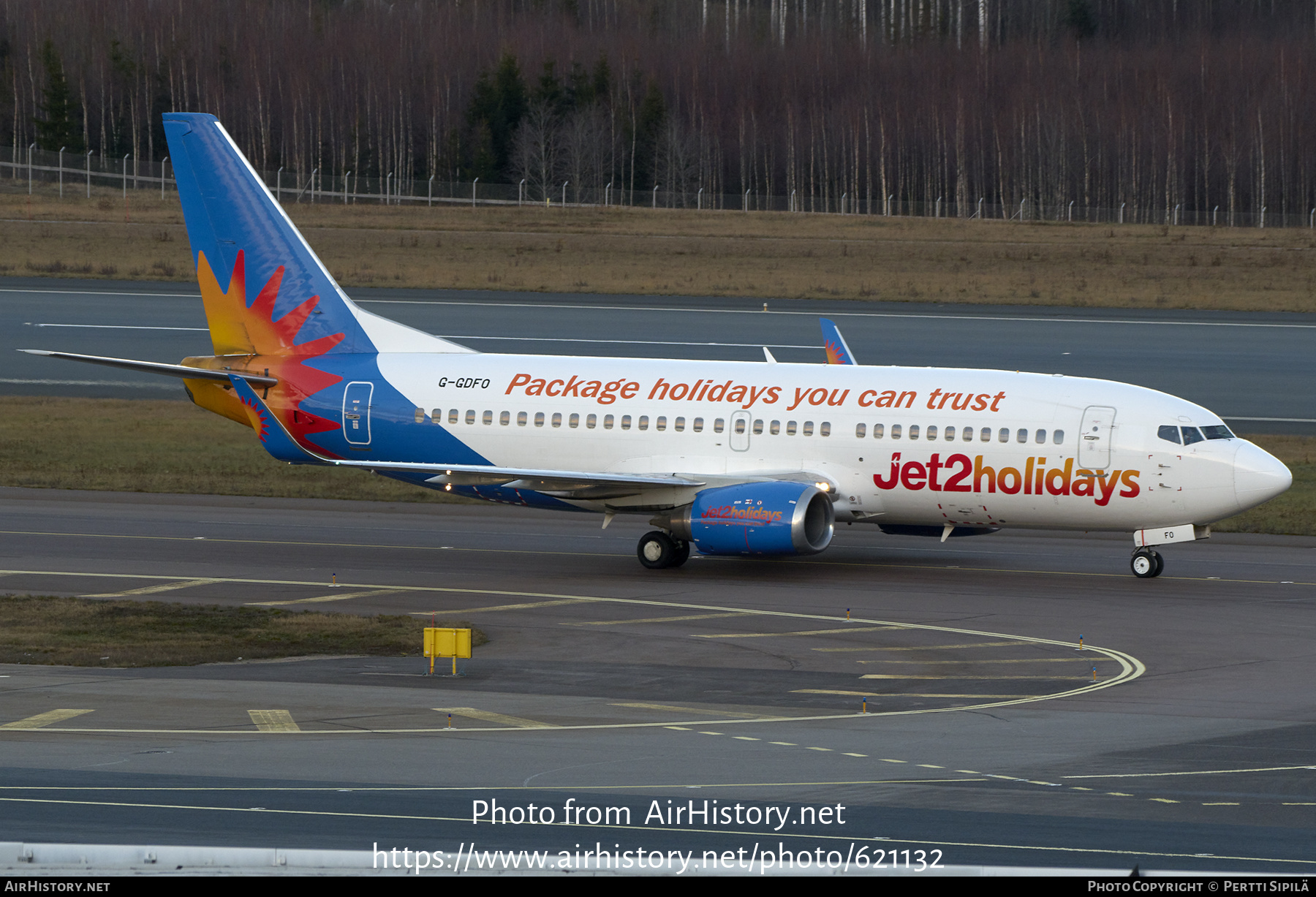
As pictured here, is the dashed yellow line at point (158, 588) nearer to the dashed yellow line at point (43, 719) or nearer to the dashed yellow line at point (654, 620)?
the dashed yellow line at point (654, 620)

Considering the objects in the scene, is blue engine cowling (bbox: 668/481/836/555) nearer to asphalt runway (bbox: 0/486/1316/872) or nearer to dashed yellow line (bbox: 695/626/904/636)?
asphalt runway (bbox: 0/486/1316/872)

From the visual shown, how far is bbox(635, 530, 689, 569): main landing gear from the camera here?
34781 millimetres

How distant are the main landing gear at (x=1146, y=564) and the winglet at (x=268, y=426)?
708 inches

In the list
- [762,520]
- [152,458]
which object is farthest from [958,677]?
[152,458]

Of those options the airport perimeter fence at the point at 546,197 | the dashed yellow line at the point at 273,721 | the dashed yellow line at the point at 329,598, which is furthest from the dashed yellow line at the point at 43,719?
the airport perimeter fence at the point at 546,197

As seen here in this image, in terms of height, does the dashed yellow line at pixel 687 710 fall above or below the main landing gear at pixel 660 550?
below

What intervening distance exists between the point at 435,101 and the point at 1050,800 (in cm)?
14773

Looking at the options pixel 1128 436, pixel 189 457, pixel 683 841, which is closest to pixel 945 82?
pixel 189 457

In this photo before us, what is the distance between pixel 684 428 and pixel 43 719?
17826 mm

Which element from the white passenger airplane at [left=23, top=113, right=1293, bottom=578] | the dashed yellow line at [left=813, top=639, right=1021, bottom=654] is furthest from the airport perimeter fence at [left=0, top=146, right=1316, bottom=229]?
the dashed yellow line at [left=813, top=639, right=1021, bottom=654]

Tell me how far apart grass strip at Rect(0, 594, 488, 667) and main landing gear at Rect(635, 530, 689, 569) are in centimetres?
726

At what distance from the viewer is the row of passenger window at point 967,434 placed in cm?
3362

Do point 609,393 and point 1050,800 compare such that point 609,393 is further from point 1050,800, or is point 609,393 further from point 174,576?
point 1050,800

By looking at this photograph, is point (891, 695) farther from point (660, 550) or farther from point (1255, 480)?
point (1255, 480)
